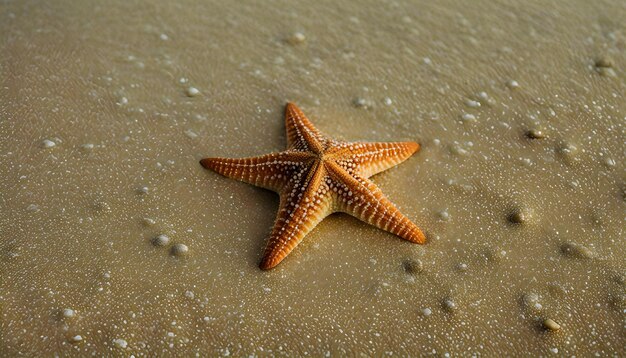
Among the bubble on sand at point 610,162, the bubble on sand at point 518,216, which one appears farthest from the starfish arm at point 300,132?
the bubble on sand at point 610,162

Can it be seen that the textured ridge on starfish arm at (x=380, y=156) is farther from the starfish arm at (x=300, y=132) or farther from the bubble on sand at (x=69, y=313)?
the bubble on sand at (x=69, y=313)

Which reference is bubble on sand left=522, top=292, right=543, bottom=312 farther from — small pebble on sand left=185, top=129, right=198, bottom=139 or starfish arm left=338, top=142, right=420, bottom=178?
small pebble on sand left=185, top=129, right=198, bottom=139

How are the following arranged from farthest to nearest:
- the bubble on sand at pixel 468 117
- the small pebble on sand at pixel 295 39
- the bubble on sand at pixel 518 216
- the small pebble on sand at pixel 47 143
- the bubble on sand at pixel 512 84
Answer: the small pebble on sand at pixel 295 39 → the bubble on sand at pixel 512 84 → the bubble on sand at pixel 468 117 → the small pebble on sand at pixel 47 143 → the bubble on sand at pixel 518 216

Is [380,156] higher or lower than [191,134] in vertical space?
higher

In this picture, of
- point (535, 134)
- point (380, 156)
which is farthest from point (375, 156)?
point (535, 134)

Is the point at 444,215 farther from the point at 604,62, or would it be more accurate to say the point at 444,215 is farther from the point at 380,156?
the point at 604,62

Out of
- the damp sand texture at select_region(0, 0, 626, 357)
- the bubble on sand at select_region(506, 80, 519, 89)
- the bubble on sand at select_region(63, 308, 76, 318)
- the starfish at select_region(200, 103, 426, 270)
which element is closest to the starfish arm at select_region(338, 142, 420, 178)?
the starfish at select_region(200, 103, 426, 270)
